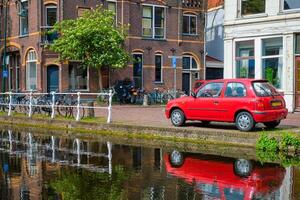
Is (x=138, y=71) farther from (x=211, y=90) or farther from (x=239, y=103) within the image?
(x=239, y=103)

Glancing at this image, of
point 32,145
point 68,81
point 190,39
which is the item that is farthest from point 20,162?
point 190,39

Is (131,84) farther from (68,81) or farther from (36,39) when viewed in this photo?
(36,39)

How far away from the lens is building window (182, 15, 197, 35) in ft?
136

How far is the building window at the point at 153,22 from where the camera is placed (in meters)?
39.2

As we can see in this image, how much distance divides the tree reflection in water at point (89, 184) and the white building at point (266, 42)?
1422 centimetres

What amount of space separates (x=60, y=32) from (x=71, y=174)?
2582cm

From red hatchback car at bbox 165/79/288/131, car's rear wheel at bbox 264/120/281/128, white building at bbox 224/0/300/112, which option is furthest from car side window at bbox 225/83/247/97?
white building at bbox 224/0/300/112

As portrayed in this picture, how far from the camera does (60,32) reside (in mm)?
34750

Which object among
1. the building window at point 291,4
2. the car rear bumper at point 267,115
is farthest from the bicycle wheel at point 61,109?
the building window at point 291,4

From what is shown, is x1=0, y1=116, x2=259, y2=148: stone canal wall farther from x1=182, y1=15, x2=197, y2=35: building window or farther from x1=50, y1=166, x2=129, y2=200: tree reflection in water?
x1=182, y1=15, x2=197, y2=35: building window

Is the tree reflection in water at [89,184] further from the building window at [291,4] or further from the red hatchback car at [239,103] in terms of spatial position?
the building window at [291,4]

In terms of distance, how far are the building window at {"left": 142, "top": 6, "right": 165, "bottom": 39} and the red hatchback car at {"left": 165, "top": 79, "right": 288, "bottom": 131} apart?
2345 centimetres

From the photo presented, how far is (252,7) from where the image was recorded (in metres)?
24.4

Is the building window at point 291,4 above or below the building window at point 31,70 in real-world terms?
above
